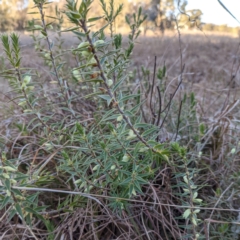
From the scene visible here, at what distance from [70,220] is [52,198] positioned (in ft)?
0.65

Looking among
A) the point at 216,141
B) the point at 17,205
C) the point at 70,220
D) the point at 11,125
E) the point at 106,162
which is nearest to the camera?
the point at 17,205

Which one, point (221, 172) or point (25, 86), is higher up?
point (25, 86)

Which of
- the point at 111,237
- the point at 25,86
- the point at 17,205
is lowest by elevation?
the point at 111,237

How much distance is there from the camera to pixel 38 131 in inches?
51.3

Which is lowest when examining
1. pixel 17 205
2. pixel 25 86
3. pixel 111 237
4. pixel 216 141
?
pixel 111 237

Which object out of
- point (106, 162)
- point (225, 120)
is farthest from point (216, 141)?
point (106, 162)

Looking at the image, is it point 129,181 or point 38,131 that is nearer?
point 129,181

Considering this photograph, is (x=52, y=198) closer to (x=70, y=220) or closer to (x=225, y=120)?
(x=70, y=220)

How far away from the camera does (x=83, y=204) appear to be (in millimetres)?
931

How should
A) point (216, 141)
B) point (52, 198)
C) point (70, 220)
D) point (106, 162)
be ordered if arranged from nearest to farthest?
point (106, 162) → point (70, 220) → point (52, 198) → point (216, 141)

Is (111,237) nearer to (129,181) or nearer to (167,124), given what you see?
(129,181)

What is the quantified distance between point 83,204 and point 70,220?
2.5 inches

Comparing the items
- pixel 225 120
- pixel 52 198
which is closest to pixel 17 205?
pixel 52 198

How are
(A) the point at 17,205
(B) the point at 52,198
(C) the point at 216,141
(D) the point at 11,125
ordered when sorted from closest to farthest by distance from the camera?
(A) the point at 17,205 < (B) the point at 52,198 < (C) the point at 216,141 < (D) the point at 11,125
